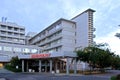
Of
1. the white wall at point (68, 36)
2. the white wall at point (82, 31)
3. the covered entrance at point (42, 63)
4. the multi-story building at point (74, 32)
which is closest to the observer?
the covered entrance at point (42, 63)

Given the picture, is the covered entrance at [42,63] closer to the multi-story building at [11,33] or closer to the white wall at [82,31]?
the white wall at [82,31]

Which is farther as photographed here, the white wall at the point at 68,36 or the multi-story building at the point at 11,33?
the multi-story building at the point at 11,33

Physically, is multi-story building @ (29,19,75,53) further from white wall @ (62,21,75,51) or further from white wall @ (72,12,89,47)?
white wall @ (72,12,89,47)

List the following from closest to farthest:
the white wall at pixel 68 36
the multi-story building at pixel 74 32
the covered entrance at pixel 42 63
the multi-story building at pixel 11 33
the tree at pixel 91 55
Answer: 1. the tree at pixel 91 55
2. the covered entrance at pixel 42 63
3. the white wall at pixel 68 36
4. the multi-story building at pixel 74 32
5. the multi-story building at pixel 11 33

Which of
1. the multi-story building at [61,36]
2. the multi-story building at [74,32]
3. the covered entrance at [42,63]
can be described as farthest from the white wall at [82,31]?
the covered entrance at [42,63]

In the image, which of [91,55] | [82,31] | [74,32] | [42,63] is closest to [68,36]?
[74,32]

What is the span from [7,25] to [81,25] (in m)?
39.5

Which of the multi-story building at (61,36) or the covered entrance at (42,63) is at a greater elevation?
the multi-story building at (61,36)

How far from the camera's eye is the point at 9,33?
11069 centimetres

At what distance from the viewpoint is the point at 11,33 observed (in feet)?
365

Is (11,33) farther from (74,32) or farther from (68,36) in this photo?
(68,36)

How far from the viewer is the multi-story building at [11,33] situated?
354ft

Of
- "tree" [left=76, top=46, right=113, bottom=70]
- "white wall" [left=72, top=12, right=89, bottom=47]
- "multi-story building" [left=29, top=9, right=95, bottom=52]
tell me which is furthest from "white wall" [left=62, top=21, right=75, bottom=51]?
"tree" [left=76, top=46, right=113, bottom=70]

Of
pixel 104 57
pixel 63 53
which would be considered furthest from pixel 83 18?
pixel 63 53
